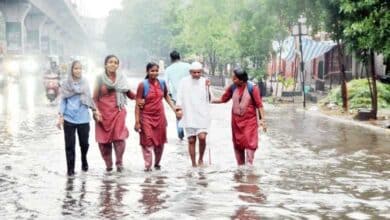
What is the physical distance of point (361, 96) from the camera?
23953mm

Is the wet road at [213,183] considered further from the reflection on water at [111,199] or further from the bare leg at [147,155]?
the bare leg at [147,155]

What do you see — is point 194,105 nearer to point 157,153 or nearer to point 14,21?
point 157,153

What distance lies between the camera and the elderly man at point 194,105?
10.5 m

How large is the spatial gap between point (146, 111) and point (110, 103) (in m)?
0.57

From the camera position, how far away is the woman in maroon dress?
9867 mm

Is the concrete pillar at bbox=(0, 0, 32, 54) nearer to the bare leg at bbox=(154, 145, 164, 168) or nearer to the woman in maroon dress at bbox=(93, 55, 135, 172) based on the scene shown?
the bare leg at bbox=(154, 145, 164, 168)

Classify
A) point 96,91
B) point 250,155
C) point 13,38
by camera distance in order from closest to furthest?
point 96,91 → point 250,155 → point 13,38

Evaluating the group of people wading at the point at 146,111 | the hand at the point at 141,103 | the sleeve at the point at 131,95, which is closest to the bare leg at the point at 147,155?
the group of people wading at the point at 146,111

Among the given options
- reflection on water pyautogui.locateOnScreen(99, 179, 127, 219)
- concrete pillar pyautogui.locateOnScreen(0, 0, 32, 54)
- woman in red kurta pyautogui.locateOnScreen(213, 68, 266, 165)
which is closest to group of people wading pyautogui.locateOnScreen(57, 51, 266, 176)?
woman in red kurta pyautogui.locateOnScreen(213, 68, 266, 165)

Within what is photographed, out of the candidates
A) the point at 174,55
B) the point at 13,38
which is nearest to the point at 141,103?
the point at 174,55

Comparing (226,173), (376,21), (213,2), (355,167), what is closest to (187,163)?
(226,173)

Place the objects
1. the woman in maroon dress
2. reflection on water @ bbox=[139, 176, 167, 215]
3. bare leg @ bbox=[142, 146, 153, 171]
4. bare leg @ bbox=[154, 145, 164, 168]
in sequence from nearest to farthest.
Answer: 1. reflection on water @ bbox=[139, 176, 167, 215]
2. the woman in maroon dress
3. bare leg @ bbox=[142, 146, 153, 171]
4. bare leg @ bbox=[154, 145, 164, 168]

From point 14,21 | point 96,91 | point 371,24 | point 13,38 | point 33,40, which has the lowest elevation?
point 96,91

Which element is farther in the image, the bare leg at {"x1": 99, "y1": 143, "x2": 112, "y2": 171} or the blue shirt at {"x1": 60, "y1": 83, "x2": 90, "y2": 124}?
the bare leg at {"x1": 99, "y1": 143, "x2": 112, "y2": 171}
